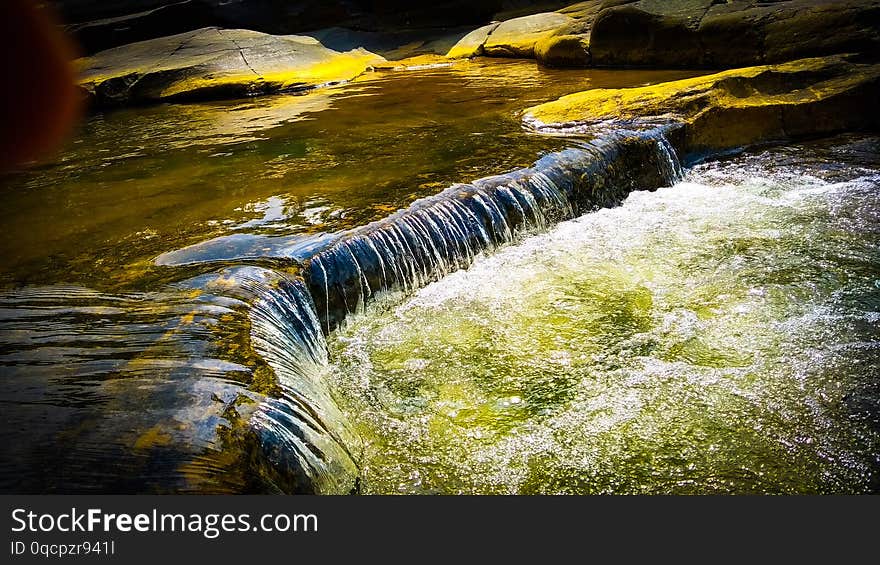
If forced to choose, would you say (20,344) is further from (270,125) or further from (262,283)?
(270,125)

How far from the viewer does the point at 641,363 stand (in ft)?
10.3

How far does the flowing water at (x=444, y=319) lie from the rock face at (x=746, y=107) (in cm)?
42

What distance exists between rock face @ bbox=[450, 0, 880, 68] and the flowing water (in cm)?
214

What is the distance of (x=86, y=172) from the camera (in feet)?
20.0

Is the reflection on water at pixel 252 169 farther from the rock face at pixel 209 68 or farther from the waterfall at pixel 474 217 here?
the rock face at pixel 209 68

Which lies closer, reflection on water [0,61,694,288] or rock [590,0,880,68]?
reflection on water [0,61,694,288]

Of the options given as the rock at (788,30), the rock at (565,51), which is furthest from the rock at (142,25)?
the rock at (788,30)

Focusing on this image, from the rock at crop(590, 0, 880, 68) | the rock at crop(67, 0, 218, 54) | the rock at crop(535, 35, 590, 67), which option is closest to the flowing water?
the rock at crop(590, 0, 880, 68)

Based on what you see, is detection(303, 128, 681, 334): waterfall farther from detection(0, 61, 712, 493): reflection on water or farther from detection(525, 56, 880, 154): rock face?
detection(525, 56, 880, 154): rock face

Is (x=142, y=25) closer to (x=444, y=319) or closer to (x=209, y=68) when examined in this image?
(x=209, y=68)

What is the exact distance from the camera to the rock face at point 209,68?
419 inches

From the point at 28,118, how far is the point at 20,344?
1246 millimetres

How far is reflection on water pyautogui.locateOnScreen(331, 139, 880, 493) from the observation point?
245 centimetres

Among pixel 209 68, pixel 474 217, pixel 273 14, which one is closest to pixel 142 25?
pixel 273 14
